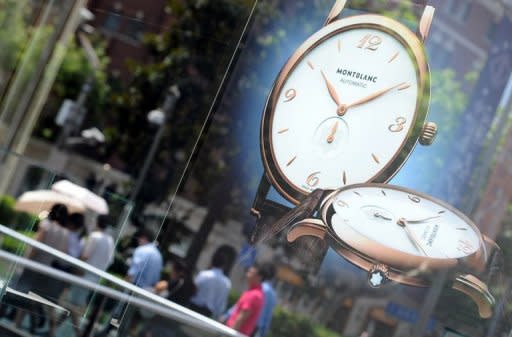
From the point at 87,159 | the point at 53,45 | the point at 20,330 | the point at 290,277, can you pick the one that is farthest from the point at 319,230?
the point at 87,159

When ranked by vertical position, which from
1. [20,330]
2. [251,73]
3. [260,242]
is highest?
[251,73]

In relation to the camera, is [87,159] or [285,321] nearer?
[285,321]

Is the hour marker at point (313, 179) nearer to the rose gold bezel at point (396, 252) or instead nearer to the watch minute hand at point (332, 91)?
the rose gold bezel at point (396, 252)

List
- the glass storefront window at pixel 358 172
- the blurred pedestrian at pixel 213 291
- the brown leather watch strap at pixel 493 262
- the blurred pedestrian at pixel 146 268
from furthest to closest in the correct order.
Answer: the blurred pedestrian at pixel 146 268 < the blurred pedestrian at pixel 213 291 < the glass storefront window at pixel 358 172 < the brown leather watch strap at pixel 493 262

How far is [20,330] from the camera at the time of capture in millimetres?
5621

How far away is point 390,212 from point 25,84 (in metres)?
7.32

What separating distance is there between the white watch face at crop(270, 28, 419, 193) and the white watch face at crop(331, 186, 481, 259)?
15 cm

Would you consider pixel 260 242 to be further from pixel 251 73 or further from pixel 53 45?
pixel 53 45

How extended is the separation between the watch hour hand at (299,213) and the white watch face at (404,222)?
13 cm

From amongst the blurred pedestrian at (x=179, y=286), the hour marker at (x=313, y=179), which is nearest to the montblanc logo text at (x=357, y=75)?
the hour marker at (x=313, y=179)

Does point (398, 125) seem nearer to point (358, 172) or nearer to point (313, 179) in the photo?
point (358, 172)

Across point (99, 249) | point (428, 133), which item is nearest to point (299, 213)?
point (428, 133)

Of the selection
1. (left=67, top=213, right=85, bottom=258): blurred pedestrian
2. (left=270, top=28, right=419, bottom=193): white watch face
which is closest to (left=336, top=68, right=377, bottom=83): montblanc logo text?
(left=270, top=28, right=419, bottom=193): white watch face

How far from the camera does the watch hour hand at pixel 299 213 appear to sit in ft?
18.2
